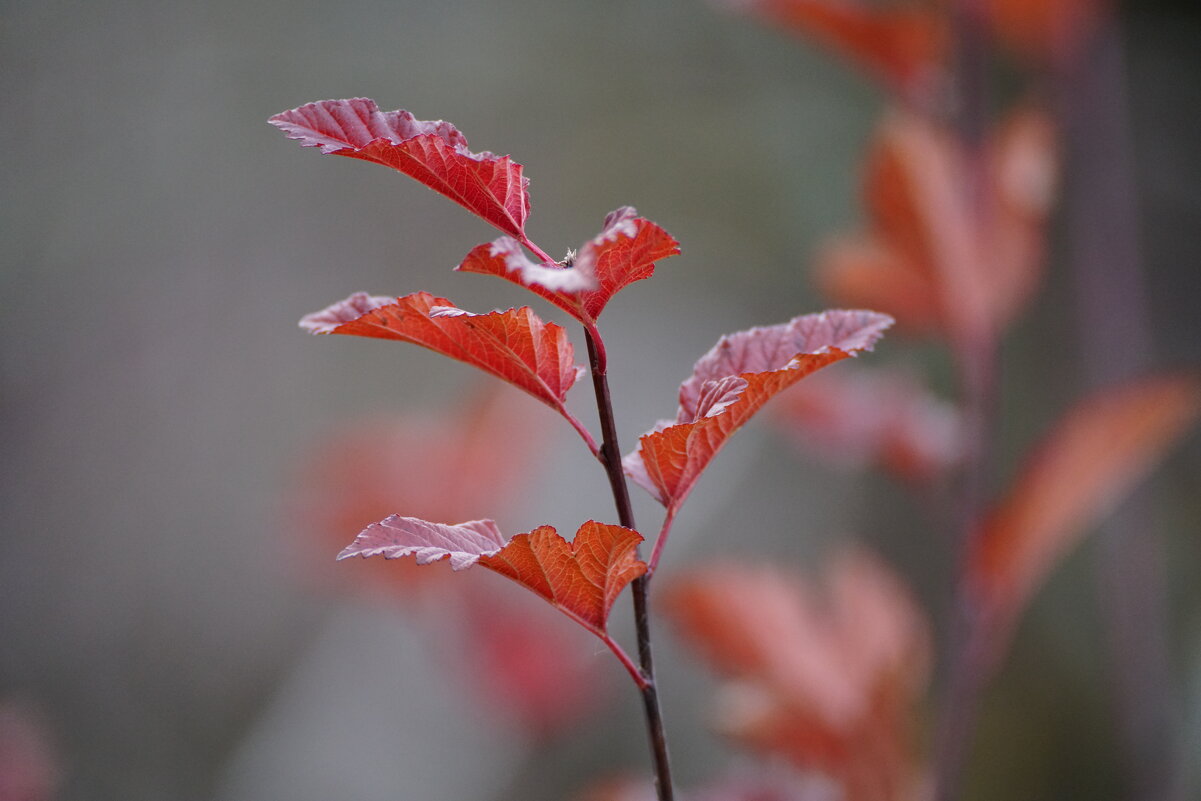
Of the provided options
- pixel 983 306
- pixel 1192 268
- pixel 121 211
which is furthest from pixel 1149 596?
pixel 121 211

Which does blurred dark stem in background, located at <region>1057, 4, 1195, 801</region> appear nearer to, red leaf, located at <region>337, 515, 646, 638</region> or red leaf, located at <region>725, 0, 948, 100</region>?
red leaf, located at <region>725, 0, 948, 100</region>

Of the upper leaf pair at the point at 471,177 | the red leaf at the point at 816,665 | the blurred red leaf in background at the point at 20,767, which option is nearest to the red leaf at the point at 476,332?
the upper leaf pair at the point at 471,177

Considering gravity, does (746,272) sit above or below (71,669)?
above

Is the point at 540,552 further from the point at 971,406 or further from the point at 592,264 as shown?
the point at 971,406

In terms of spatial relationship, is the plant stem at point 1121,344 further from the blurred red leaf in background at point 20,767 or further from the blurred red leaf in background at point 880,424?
the blurred red leaf in background at point 20,767

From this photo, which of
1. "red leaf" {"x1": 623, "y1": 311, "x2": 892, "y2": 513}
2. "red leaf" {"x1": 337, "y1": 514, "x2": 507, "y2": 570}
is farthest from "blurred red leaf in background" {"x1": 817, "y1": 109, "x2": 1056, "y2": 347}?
"red leaf" {"x1": 337, "y1": 514, "x2": 507, "y2": 570}

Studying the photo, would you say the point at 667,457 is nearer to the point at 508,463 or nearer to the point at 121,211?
the point at 508,463

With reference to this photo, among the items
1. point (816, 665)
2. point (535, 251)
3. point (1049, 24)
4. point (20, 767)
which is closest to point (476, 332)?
point (535, 251)
